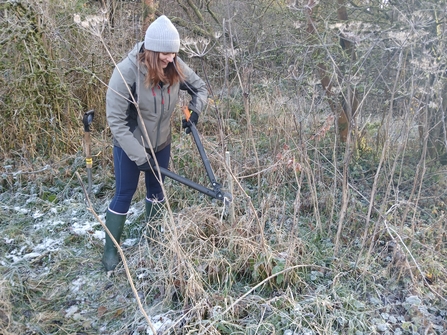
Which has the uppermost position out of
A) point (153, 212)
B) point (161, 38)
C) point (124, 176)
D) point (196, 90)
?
point (161, 38)

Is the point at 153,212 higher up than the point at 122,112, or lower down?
lower down

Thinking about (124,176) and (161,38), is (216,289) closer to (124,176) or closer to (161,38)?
(124,176)

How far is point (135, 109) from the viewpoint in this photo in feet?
8.75

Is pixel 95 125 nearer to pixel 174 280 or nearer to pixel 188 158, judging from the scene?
pixel 188 158

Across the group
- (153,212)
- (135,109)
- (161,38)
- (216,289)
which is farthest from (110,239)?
(161,38)

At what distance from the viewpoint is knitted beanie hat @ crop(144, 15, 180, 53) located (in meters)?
2.38

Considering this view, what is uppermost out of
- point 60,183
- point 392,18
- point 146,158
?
point 392,18

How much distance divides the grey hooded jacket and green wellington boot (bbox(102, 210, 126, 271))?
0.56m

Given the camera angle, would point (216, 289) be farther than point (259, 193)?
No

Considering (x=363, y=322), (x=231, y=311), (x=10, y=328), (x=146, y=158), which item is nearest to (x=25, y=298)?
(x=10, y=328)

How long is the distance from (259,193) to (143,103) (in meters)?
1.34

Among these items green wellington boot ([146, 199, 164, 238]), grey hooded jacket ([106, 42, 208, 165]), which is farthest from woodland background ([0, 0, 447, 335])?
grey hooded jacket ([106, 42, 208, 165])

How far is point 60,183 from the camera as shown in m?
4.39

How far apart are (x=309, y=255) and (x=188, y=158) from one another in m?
1.92
